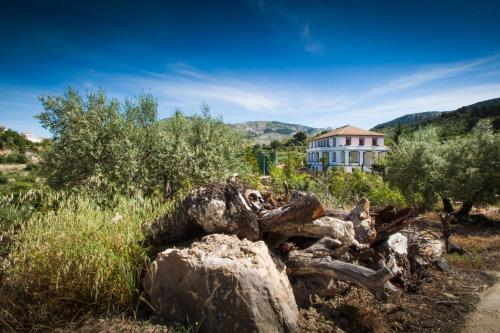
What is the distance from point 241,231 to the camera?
4.94 metres

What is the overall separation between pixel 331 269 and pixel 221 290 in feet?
6.57

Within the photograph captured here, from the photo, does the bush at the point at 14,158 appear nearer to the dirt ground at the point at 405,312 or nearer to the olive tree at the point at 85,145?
the olive tree at the point at 85,145

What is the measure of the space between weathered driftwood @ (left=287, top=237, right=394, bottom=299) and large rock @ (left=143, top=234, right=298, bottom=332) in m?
0.79

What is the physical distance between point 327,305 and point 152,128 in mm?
9736

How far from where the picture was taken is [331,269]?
15.8 feet

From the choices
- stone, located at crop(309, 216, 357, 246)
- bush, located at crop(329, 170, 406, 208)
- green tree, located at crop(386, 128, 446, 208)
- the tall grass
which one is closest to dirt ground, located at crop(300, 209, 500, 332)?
stone, located at crop(309, 216, 357, 246)

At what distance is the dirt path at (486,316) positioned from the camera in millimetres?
4621

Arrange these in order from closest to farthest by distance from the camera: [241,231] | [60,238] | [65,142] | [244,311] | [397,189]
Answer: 1. [244,311]
2. [60,238]
3. [241,231]
4. [65,142]
5. [397,189]

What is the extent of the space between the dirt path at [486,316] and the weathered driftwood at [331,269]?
5.00ft

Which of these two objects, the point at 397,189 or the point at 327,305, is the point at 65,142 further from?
the point at 397,189

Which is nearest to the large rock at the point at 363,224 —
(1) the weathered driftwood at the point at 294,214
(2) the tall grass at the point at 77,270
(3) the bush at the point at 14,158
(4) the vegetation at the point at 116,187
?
(1) the weathered driftwood at the point at 294,214

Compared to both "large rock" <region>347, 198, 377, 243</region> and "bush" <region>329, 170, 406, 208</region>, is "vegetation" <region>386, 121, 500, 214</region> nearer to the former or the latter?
"bush" <region>329, 170, 406, 208</region>

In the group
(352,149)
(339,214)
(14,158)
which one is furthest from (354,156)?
(14,158)

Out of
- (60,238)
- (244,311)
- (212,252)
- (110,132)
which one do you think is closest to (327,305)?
(244,311)
